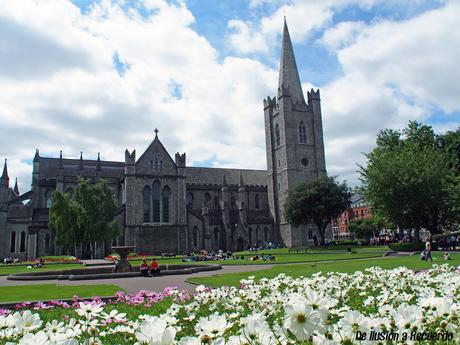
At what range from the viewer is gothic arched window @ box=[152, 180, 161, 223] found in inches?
2473

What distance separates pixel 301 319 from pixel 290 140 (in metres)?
71.4

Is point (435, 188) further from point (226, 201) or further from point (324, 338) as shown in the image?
point (324, 338)

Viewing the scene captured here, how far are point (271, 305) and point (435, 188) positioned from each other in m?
40.5

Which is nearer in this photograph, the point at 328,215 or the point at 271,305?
the point at 271,305

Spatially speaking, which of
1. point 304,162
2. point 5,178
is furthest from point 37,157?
point 304,162

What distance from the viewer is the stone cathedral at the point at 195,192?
203 feet

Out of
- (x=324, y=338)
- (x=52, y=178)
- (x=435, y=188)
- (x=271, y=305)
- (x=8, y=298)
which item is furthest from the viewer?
(x=52, y=178)

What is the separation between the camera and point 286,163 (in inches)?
2844

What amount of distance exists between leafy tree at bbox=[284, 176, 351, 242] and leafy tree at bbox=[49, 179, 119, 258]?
26.6 m

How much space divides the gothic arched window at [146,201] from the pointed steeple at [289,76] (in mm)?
29508

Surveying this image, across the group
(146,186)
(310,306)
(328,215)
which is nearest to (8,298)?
(310,306)

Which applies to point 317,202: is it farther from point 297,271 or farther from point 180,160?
point 297,271

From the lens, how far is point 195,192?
2990 inches

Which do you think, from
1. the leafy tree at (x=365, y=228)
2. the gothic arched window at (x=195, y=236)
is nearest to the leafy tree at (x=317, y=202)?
the gothic arched window at (x=195, y=236)
